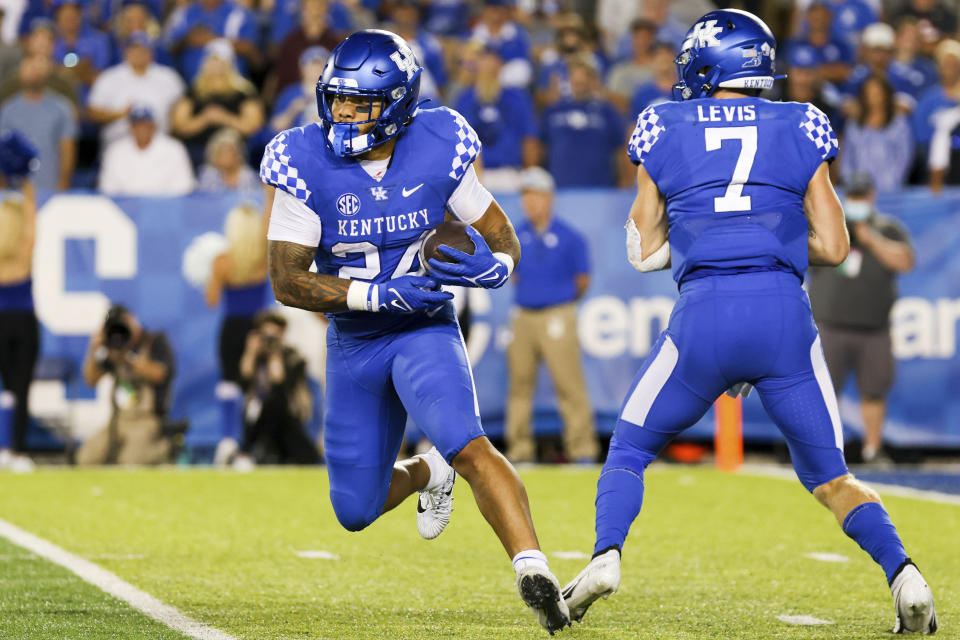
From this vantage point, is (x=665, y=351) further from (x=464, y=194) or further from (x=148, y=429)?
(x=148, y=429)

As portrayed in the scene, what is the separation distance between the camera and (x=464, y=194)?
462cm

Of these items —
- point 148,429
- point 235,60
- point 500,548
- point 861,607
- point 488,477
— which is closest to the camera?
point 488,477

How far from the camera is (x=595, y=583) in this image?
4.05m

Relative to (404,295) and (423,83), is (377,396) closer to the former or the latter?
(404,295)

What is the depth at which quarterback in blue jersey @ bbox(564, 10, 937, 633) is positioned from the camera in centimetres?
424

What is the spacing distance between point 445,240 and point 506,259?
18 centimetres

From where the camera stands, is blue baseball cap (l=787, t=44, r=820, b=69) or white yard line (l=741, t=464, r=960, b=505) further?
blue baseball cap (l=787, t=44, r=820, b=69)

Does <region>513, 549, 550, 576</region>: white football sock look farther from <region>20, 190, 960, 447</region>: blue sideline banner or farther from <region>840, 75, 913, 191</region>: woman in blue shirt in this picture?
<region>840, 75, 913, 191</region>: woman in blue shirt

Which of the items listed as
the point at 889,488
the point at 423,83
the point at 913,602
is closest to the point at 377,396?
the point at 913,602

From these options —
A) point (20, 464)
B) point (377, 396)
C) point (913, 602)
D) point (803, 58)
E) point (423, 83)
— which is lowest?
point (20, 464)

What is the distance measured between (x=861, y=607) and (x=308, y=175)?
219 cm

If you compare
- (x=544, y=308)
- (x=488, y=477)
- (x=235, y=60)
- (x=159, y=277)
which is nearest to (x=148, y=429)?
(x=159, y=277)

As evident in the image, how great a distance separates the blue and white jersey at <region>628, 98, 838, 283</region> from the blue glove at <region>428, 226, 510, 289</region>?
497 mm

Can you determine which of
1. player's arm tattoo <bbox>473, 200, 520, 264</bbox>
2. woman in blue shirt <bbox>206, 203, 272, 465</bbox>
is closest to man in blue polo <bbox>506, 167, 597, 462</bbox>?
woman in blue shirt <bbox>206, 203, 272, 465</bbox>
